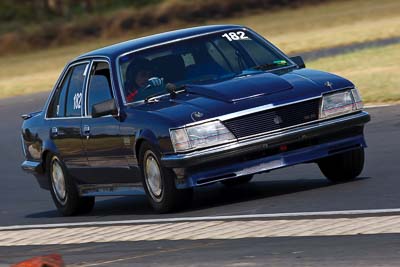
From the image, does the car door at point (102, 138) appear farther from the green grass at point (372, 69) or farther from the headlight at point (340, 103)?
the green grass at point (372, 69)

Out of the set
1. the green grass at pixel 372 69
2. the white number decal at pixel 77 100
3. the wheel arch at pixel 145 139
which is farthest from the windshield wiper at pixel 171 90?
the green grass at pixel 372 69

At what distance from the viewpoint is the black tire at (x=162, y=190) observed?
33.8 ft

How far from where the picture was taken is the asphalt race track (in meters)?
7.73

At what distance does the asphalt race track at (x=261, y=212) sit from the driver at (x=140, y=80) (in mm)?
1058

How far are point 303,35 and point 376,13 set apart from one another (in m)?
6.63

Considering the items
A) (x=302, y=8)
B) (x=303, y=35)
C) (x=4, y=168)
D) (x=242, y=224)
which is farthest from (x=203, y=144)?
(x=302, y=8)

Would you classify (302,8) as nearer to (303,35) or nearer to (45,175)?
(303,35)

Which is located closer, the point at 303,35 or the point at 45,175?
the point at 45,175

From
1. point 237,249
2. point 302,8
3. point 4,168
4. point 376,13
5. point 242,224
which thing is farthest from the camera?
point 302,8

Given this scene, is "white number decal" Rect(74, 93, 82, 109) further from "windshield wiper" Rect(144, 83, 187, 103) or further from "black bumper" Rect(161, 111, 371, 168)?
"black bumper" Rect(161, 111, 371, 168)

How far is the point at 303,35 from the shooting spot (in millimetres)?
42812

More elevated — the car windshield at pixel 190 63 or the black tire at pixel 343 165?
the car windshield at pixel 190 63

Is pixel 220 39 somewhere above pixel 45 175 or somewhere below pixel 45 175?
above

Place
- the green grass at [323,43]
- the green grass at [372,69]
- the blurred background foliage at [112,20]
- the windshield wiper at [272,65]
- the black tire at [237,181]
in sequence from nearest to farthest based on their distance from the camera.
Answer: the windshield wiper at [272,65], the black tire at [237,181], the green grass at [372,69], the green grass at [323,43], the blurred background foliage at [112,20]
